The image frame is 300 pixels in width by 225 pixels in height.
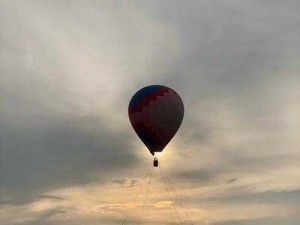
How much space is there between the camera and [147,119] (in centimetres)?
4738

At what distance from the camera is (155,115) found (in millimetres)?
47250

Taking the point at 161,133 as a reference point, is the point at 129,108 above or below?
above

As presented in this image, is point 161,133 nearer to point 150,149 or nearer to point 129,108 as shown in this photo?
point 150,149

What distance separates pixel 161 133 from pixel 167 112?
9.62ft

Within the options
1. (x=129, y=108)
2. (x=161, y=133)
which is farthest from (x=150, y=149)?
(x=129, y=108)

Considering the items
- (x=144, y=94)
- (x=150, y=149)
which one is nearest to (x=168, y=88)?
(x=144, y=94)

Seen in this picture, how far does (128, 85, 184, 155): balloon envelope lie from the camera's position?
155 ft

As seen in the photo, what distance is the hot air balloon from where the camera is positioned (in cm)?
4731

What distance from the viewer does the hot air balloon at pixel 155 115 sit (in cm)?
4731

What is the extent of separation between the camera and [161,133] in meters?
47.7

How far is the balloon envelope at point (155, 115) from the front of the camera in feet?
155

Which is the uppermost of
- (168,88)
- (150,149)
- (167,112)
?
(168,88)

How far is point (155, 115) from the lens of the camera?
A: 47250mm

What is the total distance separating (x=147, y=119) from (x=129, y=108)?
382 cm
